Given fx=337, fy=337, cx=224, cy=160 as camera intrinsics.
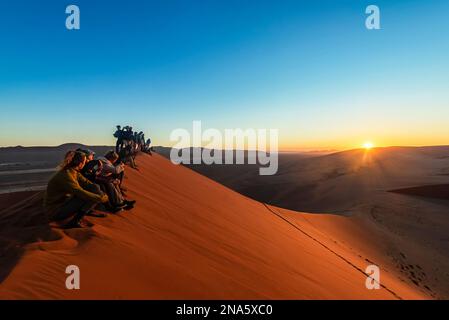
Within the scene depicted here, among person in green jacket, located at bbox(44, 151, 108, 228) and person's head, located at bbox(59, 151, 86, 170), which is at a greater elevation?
person's head, located at bbox(59, 151, 86, 170)

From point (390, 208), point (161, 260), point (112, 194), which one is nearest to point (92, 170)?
point (112, 194)

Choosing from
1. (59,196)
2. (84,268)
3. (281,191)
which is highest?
(59,196)

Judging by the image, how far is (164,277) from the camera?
387 centimetres

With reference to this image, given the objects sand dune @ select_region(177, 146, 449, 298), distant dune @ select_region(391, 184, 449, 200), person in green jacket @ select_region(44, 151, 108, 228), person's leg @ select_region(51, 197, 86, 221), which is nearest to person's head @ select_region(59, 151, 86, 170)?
person in green jacket @ select_region(44, 151, 108, 228)

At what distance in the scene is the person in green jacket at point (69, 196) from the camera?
4.75m

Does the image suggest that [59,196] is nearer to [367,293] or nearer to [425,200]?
[367,293]

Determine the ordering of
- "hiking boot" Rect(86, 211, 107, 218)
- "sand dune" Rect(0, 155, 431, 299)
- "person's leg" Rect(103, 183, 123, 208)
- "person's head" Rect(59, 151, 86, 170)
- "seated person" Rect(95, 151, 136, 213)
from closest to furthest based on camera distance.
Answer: "sand dune" Rect(0, 155, 431, 299) → "person's head" Rect(59, 151, 86, 170) → "hiking boot" Rect(86, 211, 107, 218) → "seated person" Rect(95, 151, 136, 213) → "person's leg" Rect(103, 183, 123, 208)

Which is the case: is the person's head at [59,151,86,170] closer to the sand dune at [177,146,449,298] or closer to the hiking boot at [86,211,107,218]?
the hiking boot at [86,211,107,218]

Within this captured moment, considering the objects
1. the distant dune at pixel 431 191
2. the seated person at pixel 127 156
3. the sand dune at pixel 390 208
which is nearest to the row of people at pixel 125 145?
the seated person at pixel 127 156

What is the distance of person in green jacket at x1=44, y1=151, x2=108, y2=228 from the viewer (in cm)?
475

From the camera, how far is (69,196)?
5.05 metres

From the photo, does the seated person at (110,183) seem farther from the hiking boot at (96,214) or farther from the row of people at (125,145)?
the row of people at (125,145)
